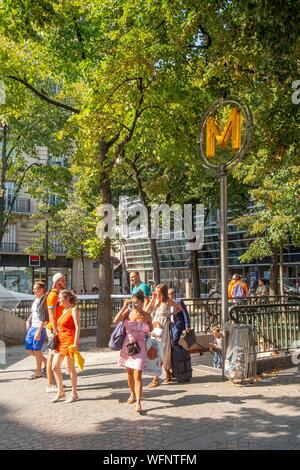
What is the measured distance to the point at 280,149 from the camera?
1233 cm

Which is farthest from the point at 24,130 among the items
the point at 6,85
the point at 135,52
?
the point at 135,52

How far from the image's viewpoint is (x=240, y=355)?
903 cm

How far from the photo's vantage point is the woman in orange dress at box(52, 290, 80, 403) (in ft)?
25.8

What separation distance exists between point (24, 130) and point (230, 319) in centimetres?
1542

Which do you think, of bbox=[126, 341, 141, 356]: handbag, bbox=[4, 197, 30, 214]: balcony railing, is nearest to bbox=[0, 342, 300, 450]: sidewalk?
bbox=[126, 341, 141, 356]: handbag

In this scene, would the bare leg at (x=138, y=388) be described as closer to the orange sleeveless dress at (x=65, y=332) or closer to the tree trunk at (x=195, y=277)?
the orange sleeveless dress at (x=65, y=332)

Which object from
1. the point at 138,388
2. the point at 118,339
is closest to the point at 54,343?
the point at 118,339

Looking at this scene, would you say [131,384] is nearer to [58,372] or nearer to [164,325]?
[58,372]

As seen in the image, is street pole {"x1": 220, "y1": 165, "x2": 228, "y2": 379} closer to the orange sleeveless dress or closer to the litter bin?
the litter bin

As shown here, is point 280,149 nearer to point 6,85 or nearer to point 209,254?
point 6,85

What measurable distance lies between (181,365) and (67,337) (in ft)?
7.28

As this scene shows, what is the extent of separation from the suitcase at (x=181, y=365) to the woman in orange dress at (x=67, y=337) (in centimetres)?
196

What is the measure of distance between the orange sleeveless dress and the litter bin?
2.90m

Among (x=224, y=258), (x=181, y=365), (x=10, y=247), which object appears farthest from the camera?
(x=10, y=247)
